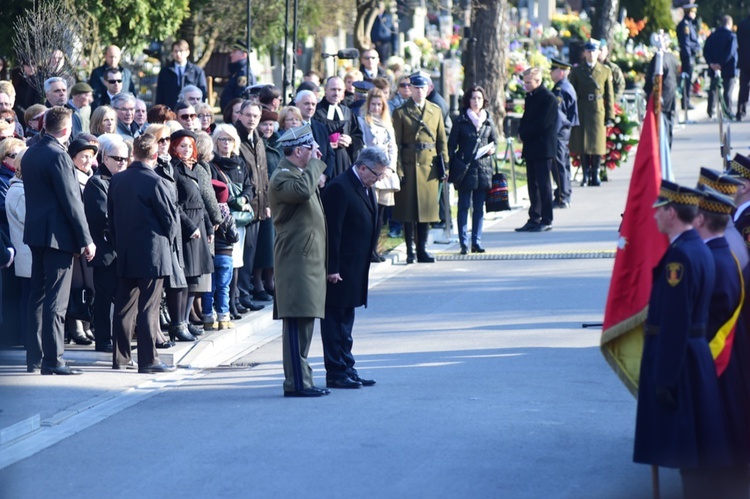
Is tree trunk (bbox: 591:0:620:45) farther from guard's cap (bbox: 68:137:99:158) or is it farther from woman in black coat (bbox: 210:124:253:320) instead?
guard's cap (bbox: 68:137:99:158)

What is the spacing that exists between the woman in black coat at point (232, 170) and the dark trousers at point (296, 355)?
2855 mm

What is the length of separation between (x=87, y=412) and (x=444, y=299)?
5.31m

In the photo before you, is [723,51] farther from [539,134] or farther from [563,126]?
[539,134]

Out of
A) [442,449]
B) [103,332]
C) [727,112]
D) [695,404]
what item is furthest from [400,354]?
[727,112]

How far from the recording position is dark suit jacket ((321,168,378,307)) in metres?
10.5

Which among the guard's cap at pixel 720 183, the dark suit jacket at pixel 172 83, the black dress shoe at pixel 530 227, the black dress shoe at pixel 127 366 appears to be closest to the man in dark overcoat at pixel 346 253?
the black dress shoe at pixel 127 366

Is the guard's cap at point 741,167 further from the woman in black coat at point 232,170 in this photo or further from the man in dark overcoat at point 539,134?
the man in dark overcoat at point 539,134

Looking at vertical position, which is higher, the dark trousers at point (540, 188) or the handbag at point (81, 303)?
the dark trousers at point (540, 188)

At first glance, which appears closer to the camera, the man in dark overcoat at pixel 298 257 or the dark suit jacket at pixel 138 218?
the man in dark overcoat at pixel 298 257

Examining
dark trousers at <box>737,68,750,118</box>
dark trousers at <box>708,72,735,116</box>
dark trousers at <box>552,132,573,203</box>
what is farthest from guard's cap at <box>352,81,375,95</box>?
dark trousers at <box>708,72,735,116</box>

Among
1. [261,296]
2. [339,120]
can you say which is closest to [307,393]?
[261,296]

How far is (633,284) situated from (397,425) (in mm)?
1982

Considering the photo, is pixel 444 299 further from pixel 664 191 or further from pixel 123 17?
pixel 123 17

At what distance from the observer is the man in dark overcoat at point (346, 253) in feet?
34.3
